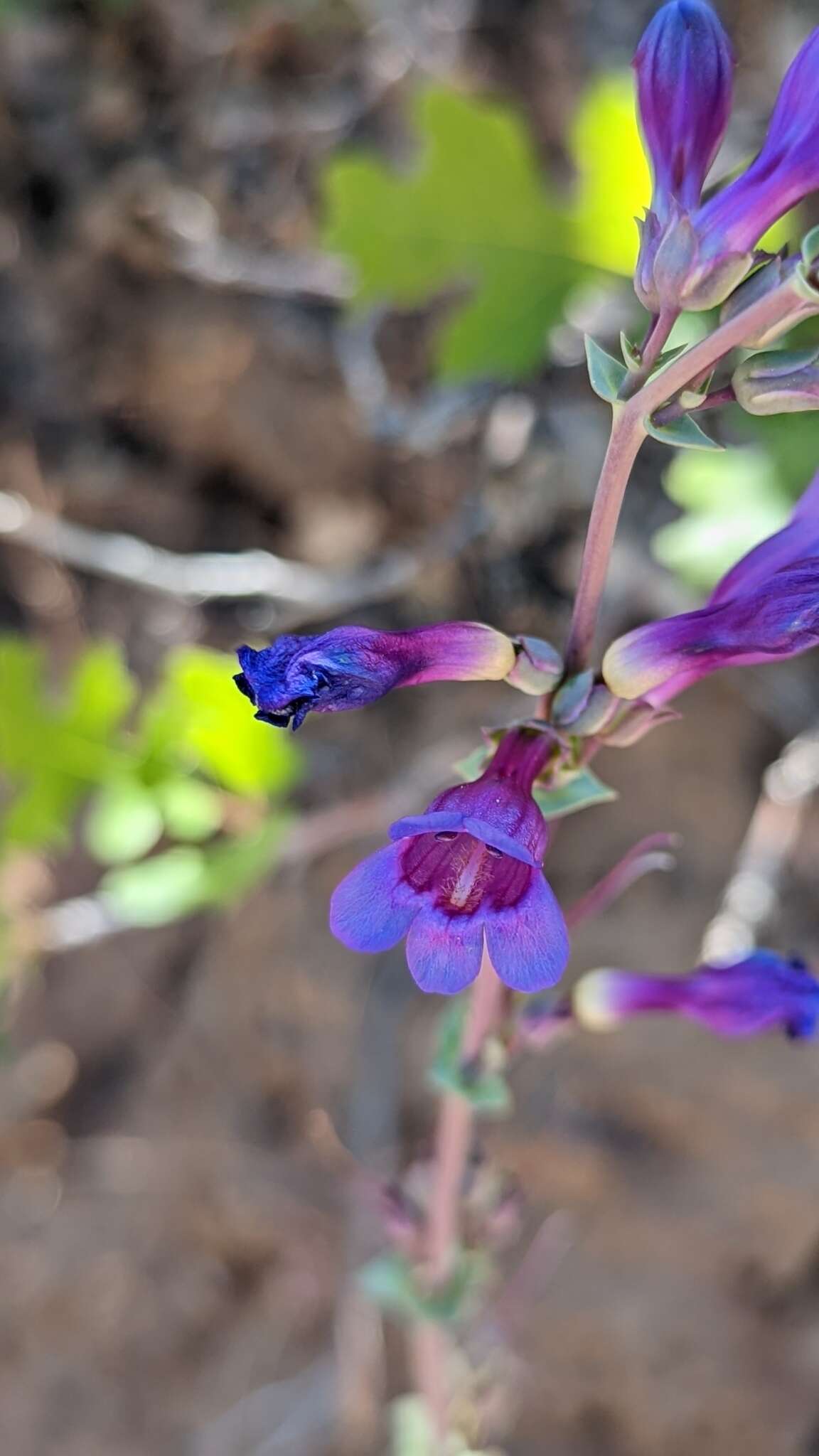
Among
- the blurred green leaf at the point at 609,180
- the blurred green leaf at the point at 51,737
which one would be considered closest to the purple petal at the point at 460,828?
the blurred green leaf at the point at 51,737

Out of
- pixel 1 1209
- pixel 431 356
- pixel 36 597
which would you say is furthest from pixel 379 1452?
pixel 431 356

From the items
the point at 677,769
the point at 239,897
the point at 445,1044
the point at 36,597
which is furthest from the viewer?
the point at 36,597

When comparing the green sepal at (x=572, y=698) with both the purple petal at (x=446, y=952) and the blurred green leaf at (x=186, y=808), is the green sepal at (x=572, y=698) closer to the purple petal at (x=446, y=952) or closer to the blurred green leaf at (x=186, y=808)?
the purple petal at (x=446, y=952)

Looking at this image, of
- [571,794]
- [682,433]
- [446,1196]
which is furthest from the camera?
[446,1196]

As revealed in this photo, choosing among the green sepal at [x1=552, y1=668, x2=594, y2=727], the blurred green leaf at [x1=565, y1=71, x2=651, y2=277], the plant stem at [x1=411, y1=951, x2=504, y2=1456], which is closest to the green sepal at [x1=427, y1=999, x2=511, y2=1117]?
the plant stem at [x1=411, y1=951, x2=504, y2=1456]

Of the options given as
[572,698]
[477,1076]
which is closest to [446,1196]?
[477,1076]

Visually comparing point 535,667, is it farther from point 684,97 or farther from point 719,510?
point 719,510

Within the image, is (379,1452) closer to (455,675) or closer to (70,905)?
(70,905)
